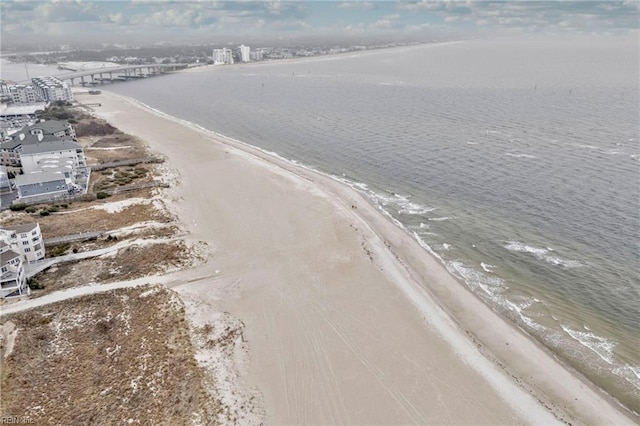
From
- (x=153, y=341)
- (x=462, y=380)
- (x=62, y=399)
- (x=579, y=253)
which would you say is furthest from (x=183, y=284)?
(x=579, y=253)

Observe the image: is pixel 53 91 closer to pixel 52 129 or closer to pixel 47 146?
pixel 52 129

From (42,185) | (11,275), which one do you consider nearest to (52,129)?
(42,185)

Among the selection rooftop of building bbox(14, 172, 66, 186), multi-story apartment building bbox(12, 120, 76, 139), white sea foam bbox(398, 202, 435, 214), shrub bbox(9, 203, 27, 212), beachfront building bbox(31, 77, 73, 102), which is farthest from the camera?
beachfront building bbox(31, 77, 73, 102)

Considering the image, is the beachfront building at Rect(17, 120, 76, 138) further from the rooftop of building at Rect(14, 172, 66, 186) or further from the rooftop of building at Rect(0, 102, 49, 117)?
the rooftop of building at Rect(0, 102, 49, 117)

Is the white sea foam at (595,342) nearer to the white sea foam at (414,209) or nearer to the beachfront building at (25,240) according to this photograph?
the white sea foam at (414,209)

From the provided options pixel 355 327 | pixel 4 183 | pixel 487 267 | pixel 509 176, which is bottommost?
pixel 355 327

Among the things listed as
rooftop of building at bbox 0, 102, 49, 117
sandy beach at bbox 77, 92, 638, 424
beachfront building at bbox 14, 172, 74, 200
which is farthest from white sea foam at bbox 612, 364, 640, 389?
rooftop of building at bbox 0, 102, 49, 117

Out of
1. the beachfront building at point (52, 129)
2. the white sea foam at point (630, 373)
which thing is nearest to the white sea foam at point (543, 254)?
the white sea foam at point (630, 373)
